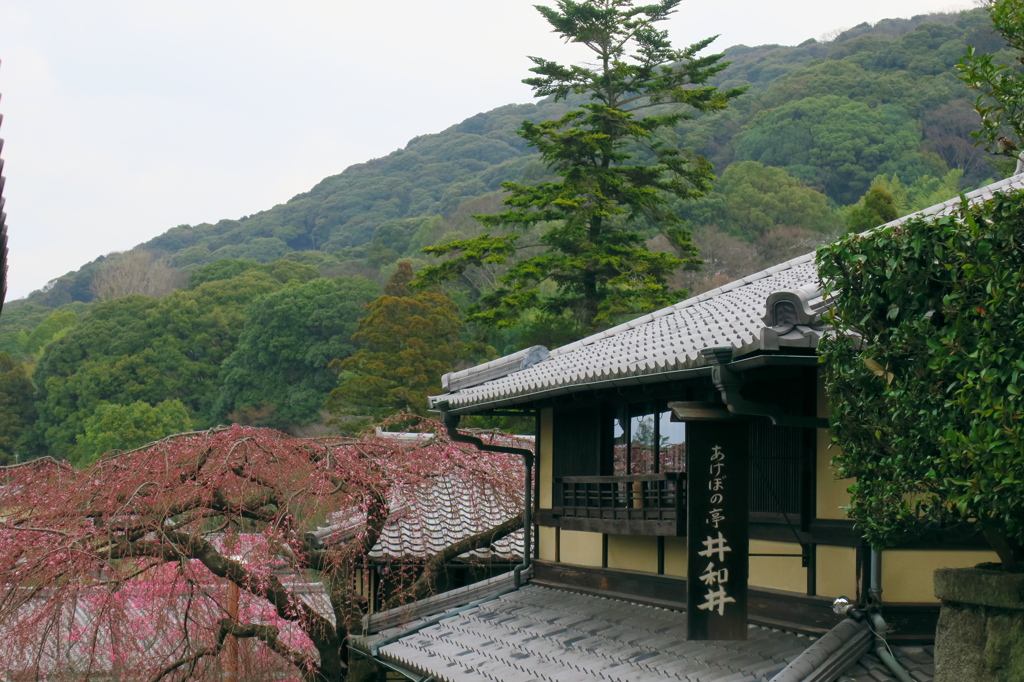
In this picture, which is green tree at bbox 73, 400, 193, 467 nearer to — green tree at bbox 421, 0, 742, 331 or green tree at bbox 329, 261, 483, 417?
green tree at bbox 329, 261, 483, 417

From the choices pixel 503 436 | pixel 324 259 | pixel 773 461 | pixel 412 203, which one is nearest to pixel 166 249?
pixel 412 203

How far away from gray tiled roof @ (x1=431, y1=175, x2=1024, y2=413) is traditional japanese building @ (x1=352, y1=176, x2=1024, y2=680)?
0.04 metres

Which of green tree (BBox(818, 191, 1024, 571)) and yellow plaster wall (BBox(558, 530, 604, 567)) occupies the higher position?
green tree (BBox(818, 191, 1024, 571))

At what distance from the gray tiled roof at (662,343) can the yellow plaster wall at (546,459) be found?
0.70m

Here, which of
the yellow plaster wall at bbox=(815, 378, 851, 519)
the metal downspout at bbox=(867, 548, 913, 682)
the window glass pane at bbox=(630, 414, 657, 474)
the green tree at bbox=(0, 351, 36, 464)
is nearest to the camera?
the metal downspout at bbox=(867, 548, 913, 682)

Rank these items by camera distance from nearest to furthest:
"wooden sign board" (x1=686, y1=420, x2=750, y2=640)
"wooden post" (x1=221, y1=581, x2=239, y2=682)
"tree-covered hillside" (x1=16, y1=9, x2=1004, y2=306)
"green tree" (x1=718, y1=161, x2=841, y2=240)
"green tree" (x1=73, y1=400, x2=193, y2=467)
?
"wooden sign board" (x1=686, y1=420, x2=750, y2=640) < "wooden post" (x1=221, y1=581, x2=239, y2=682) < "green tree" (x1=73, y1=400, x2=193, y2=467) < "green tree" (x1=718, y1=161, x2=841, y2=240) < "tree-covered hillside" (x1=16, y1=9, x2=1004, y2=306)

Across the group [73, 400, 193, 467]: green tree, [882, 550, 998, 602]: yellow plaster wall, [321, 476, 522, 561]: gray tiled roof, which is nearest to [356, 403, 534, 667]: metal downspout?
[321, 476, 522, 561]: gray tiled roof

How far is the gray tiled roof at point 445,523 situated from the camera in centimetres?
1328

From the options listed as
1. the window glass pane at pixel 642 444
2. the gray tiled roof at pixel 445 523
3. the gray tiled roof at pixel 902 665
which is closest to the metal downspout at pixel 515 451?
the gray tiled roof at pixel 445 523

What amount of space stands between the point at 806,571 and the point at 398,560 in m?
7.23

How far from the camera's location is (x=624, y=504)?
9922 millimetres

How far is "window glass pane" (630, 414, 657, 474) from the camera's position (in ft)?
31.9

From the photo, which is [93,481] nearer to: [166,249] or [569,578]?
[569,578]

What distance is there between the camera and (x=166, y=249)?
107 m
